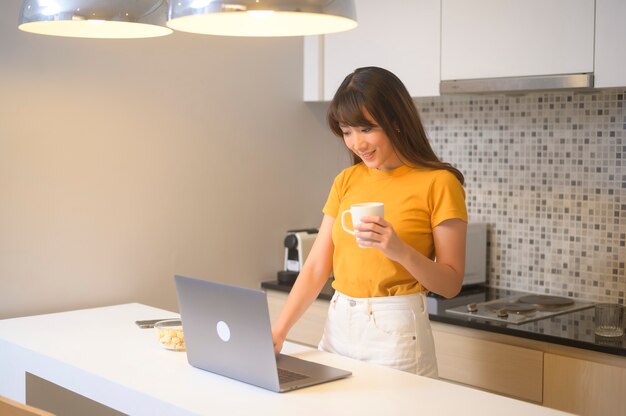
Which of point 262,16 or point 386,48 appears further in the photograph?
point 386,48

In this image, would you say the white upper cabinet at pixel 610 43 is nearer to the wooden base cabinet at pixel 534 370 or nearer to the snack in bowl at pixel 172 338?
the wooden base cabinet at pixel 534 370

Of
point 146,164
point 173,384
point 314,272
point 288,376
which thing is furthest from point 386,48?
point 173,384

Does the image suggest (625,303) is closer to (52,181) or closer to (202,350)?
(202,350)

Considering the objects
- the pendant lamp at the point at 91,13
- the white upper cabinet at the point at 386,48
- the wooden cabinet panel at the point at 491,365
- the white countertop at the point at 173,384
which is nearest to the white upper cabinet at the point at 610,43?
the white upper cabinet at the point at 386,48

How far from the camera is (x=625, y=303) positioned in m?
2.89

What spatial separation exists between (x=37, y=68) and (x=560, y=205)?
185 cm

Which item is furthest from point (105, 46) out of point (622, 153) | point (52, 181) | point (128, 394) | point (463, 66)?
point (622, 153)

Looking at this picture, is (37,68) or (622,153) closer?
(37,68)

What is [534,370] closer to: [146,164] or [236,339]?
[236,339]

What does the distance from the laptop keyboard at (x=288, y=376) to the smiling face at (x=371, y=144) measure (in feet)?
1.99

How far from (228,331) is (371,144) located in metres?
0.64

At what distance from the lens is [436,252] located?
2.14m

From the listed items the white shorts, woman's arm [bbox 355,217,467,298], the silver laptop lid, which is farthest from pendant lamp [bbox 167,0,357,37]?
the white shorts

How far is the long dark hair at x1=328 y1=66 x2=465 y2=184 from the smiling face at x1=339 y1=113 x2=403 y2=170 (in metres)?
0.01
